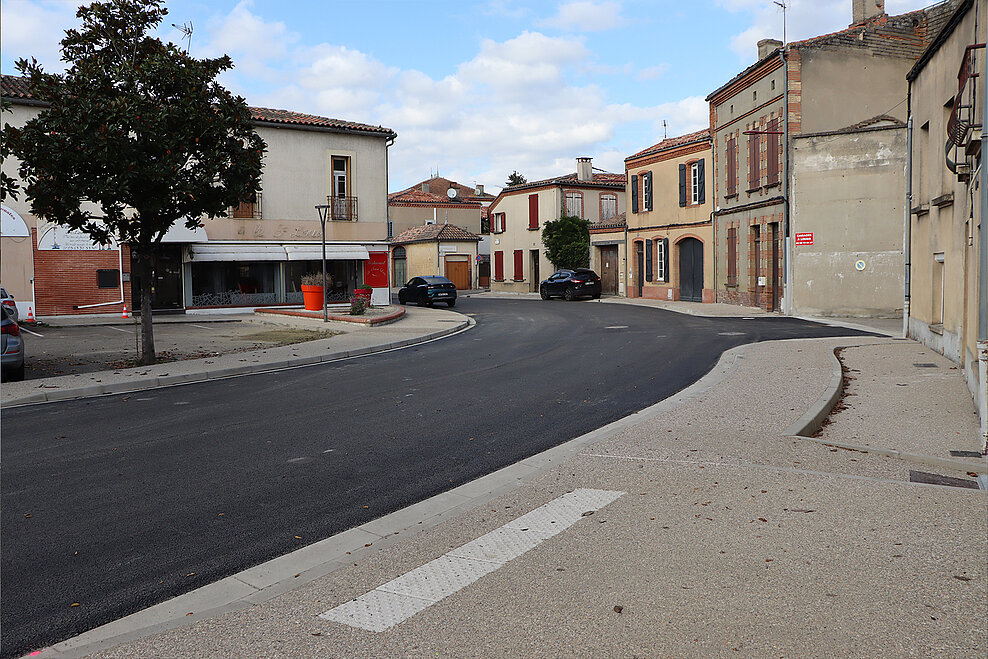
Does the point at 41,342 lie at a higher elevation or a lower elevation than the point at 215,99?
lower

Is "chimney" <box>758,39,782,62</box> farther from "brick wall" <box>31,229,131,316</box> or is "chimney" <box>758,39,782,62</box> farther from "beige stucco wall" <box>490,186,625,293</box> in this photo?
"brick wall" <box>31,229,131,316</box>

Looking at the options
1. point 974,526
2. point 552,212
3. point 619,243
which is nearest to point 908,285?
point 974,526

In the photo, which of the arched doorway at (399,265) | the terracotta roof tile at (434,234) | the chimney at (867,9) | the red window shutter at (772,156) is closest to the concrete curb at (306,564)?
the red window shutter at (772,156)

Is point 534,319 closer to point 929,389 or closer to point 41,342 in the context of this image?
point 41,342

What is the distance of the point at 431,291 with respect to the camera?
109ft

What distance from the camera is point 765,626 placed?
135 inches

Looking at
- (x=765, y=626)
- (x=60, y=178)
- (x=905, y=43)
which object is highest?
(x=905, y=43)

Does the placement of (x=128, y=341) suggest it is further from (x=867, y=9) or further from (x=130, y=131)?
(x=867, y=9)

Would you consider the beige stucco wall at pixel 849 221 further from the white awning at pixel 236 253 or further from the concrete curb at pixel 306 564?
the concrete curb at pixel 306 564

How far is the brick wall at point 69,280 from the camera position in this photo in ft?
81.6

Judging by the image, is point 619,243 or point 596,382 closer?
point 596,382

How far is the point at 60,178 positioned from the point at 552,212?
113 ft

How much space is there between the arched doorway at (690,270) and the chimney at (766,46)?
8005 mm

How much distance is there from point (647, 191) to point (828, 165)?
14.5 meters
